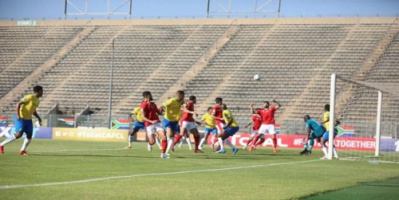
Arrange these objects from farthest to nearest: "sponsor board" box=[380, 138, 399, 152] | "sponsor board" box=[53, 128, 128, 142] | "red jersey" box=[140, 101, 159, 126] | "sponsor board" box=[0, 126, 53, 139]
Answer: "sponsor board" box=[0, 126, 53, 139]
"sponsor board" box=[53, 128, 128, 142]
"sponsor board" box=[380, 138, 399, 152]
"red jersey" box=[140, 101, 159, 126]

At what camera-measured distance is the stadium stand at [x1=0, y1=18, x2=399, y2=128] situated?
54188 mm

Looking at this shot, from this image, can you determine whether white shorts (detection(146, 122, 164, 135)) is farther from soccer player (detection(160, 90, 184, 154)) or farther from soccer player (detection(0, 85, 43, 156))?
soccer player (detection(0, 85, 43, 156))

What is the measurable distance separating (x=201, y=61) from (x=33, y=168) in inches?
1814

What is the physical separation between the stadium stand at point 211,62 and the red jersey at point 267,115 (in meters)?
18.5

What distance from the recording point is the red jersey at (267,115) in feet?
97.7

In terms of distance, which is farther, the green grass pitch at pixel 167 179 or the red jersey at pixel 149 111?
the red jersey at pixel 149 111

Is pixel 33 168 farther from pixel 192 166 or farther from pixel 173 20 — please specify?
pixel 173 20

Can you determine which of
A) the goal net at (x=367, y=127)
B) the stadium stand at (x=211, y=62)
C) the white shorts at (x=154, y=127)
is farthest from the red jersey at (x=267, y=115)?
the stadium stand at (x=211, y=62)

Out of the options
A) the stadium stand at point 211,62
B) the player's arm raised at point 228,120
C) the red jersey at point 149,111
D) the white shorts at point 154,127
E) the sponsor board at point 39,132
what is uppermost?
the stadium stand at point 211,62

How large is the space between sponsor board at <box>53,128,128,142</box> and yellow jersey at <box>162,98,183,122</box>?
61.4 ft

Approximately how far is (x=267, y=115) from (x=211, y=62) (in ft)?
101

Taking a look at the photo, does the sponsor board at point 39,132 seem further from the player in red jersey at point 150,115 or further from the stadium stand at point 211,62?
the player in red jersey at point 150,115

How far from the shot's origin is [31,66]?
216 ft

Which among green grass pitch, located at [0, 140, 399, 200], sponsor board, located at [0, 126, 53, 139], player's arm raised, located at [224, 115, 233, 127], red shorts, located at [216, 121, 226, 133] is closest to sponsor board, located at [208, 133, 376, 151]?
red shorts, located at [216, 121, 226, 133]
